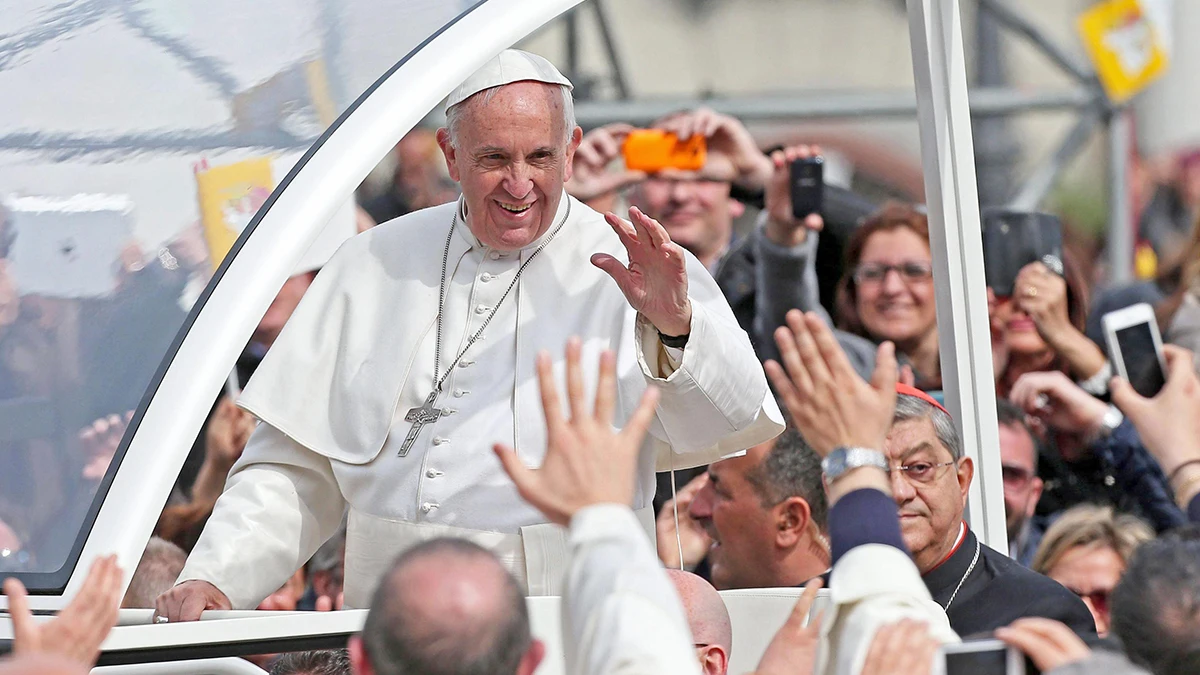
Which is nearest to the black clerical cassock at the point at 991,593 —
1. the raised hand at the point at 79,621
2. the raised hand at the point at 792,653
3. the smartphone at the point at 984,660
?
the raised hand at the point at 792,653

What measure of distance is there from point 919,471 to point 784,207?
190 cm

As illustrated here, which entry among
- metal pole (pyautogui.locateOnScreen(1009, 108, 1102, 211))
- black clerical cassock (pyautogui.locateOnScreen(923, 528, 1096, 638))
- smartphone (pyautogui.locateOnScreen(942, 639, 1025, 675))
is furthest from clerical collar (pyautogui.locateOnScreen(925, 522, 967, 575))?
metal pole (pyautogui.locateOnScreen(1009, 108, 1102, 211))

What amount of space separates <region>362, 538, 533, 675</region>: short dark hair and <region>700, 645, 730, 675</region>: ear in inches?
47.7

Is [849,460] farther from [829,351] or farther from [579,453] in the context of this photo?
[579,453]

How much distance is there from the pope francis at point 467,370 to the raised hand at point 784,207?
1.73 metres

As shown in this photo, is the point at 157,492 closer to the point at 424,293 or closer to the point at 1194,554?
the point at 424,293

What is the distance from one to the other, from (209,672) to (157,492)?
0.34 m

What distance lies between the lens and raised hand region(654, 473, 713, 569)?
471 cm

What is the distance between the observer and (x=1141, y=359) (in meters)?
5.12

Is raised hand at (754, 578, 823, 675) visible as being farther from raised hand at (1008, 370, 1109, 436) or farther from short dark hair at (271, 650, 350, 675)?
raised hand at (1008, 370, 1109, 436)

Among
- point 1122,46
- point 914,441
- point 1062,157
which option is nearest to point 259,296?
point 914,441

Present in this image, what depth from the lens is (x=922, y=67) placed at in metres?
3.80

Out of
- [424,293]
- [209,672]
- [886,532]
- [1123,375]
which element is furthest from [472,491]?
[1123,375]

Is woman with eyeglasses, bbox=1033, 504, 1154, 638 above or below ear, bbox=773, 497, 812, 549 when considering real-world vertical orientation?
below
